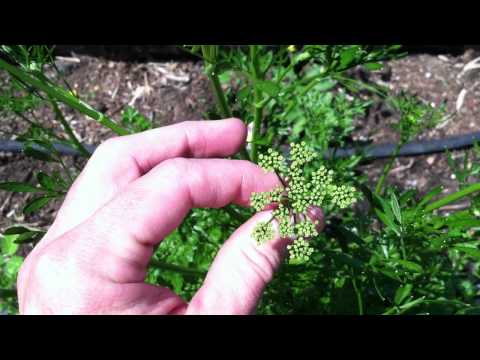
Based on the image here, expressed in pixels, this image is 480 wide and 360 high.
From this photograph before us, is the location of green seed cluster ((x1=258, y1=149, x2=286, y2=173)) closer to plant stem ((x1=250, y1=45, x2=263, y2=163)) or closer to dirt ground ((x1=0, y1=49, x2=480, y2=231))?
plant stem ((x1=250, y1=45, x2=263, y2=163))

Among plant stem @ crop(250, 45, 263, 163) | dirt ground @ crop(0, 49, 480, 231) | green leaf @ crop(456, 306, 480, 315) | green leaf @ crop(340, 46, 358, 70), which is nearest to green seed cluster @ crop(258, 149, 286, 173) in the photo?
plant stem @ crop(250, 45, 263, 163)

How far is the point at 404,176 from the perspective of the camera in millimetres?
2939

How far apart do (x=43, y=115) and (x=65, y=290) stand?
226 cm

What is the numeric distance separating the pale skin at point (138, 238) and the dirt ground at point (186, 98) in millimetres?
1588

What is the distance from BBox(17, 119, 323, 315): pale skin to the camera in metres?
1.17

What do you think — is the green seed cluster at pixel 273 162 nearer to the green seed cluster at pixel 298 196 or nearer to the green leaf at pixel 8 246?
the green seed cluster at pixel 298 196

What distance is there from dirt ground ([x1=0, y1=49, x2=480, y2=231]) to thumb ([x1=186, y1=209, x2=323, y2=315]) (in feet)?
5.68

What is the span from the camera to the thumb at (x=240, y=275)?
1.23 m

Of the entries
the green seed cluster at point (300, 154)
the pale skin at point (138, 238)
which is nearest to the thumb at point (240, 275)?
the pale skin at point (138, 238)

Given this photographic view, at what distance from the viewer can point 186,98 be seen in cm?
318

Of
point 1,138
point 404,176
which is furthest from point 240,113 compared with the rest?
point 1,138

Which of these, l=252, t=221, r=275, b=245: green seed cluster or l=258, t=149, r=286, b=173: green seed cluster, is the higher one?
l=258, t=149, r=286, b=173: green seed cluster

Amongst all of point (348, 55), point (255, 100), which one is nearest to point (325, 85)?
point (255, 100)
